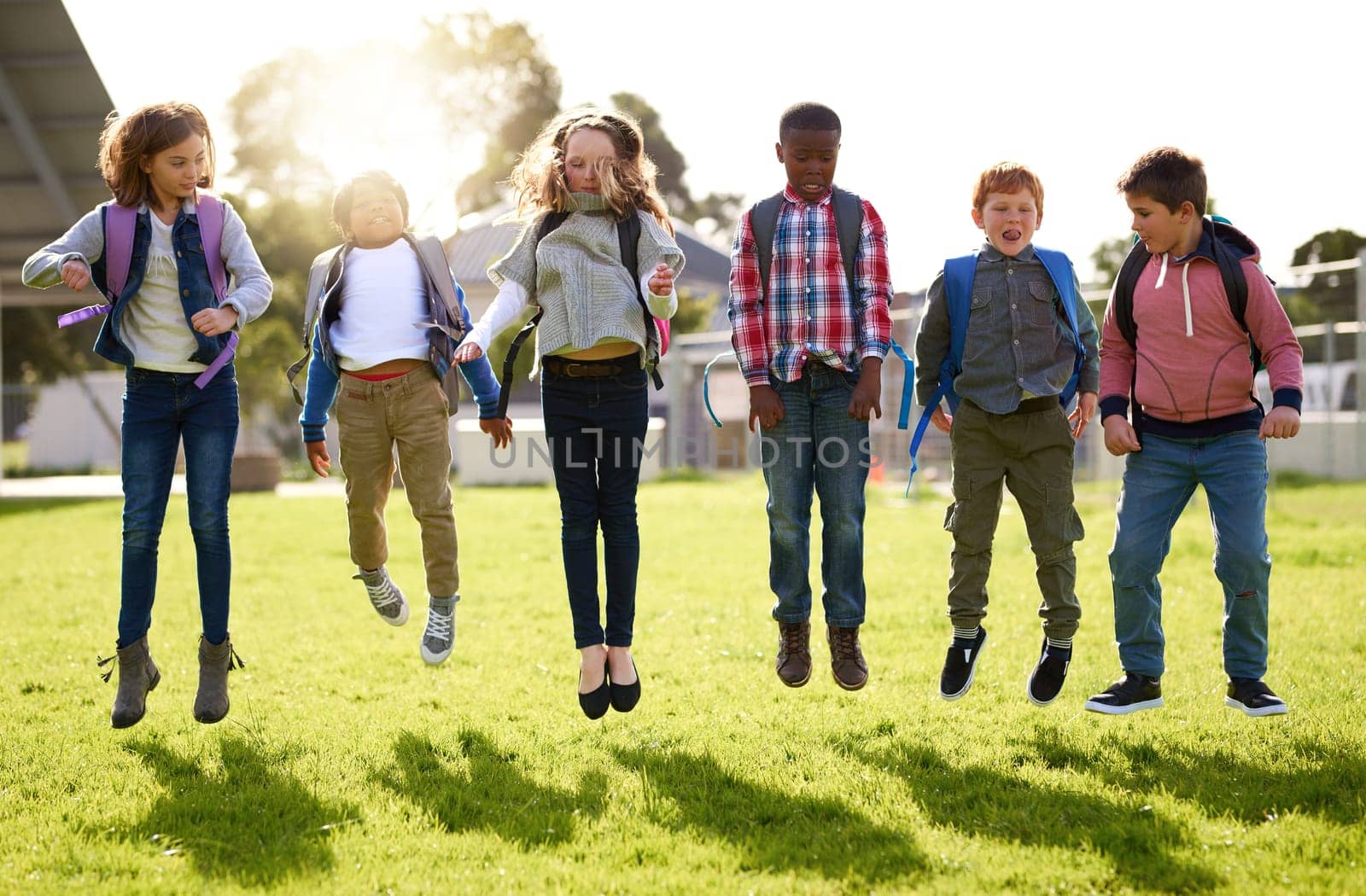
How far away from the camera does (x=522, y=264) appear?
4715 mm

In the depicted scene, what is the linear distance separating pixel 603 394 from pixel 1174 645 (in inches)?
144

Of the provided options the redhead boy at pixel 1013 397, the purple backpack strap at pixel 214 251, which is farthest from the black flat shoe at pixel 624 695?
the purple backpack strap at pixel 214 251

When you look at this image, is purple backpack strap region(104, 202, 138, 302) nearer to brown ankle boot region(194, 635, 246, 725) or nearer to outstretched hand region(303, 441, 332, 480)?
outstretched hand region(303, 441, 332, 480)

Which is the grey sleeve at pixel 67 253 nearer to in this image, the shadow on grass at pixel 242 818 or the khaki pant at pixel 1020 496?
the shadow on grass at pixel 242 818

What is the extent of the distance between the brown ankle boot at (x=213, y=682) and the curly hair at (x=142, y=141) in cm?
179

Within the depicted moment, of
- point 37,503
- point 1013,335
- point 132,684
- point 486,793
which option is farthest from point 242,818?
point 37,503

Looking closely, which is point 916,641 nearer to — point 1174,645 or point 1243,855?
point 1174,645

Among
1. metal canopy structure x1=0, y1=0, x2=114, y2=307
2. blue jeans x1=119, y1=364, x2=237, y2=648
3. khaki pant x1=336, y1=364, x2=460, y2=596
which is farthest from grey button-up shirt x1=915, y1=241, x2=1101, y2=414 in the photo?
metal canopy structure x1=0, y1=0, x2=114, y2=307

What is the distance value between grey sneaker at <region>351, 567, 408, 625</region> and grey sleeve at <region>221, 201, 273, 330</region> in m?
1.35

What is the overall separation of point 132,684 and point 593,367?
220cm

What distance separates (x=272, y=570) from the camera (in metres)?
9.83

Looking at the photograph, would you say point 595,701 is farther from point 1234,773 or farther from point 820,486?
point 1234,773

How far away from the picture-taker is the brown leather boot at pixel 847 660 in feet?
15.3

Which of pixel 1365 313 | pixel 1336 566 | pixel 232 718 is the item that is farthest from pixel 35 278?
pixel 1365 313
